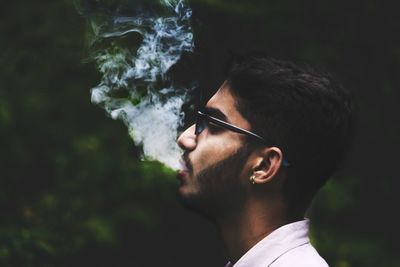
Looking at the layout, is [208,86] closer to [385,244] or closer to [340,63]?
[340,63]

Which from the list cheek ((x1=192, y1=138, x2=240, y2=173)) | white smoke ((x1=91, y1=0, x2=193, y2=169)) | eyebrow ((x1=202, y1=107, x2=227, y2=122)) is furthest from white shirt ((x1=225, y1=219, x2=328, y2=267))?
white smoke ((x1=91, y1=0, x2=193, y2=169))

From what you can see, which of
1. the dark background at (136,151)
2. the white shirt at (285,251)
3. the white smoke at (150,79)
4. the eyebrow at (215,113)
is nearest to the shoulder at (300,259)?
the white shirt at (285,251)

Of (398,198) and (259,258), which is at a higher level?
(259,258)

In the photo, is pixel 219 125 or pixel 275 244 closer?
pixel 275 244

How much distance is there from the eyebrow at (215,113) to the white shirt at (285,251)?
38 cm

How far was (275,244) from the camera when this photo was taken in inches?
82.5

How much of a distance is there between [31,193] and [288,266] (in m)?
2.93

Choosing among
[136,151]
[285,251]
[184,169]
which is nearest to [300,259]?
[285,251]

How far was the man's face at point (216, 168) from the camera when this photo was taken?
2.23 m

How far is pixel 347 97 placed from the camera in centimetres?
225

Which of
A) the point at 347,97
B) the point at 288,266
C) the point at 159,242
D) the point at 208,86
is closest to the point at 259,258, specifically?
the point at 288,266

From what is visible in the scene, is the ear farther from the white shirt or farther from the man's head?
the white shirt

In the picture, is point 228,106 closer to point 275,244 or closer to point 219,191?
point 219,191

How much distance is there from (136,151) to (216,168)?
88.6 inches
